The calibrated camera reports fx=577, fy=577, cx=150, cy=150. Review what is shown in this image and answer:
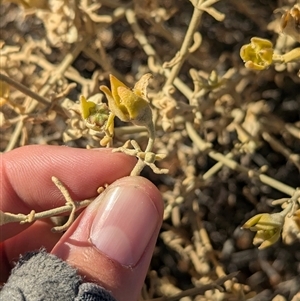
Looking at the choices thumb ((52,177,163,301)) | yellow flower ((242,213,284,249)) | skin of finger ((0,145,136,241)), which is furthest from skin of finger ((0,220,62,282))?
yellow flower ((242,213,284,249))

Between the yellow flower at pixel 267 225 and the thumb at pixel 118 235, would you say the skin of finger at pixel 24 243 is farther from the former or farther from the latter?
the yellow flower at pixel 267 225

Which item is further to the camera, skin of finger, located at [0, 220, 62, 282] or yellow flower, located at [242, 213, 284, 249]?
skin of finger, located at [0, 220, 62, 282]

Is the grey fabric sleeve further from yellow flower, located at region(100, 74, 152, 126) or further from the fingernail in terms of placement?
yellow flower, located at region(100, 74, 152, 126)

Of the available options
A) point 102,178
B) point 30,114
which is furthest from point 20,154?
point 102,178

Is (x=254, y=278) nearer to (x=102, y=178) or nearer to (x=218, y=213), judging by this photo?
(x=218, y=213)

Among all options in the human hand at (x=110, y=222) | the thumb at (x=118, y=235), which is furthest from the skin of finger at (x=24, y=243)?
the thumb at (x=118, y=235)

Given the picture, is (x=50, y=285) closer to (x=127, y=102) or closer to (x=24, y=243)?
(x=127, y=102)
